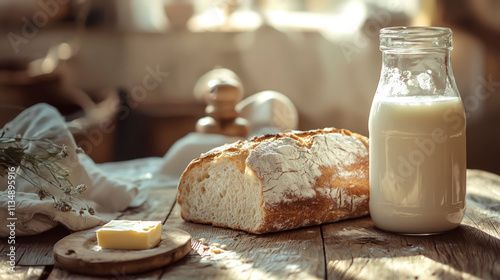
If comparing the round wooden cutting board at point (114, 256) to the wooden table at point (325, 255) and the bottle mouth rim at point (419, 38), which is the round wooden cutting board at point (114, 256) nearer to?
the wooden table at point (325, 255)

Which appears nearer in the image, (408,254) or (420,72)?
(408,254)

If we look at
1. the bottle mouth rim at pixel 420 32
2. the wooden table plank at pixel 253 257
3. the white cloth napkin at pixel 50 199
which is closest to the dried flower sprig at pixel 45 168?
the white cloth napkin at pixel 50 199

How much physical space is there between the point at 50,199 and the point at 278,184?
0.56 meters

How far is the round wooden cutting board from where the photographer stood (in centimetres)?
118

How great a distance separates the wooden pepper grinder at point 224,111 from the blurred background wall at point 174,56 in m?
2.04

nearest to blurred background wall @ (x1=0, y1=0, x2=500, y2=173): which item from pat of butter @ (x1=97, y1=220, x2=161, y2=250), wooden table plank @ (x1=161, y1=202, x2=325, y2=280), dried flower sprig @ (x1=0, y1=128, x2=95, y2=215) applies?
dried flower sprig @ (x1=0, y1=128, x2=95, y2=215)

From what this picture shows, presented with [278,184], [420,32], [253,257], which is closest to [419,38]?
[420,32]

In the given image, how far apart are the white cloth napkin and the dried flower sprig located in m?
0.02

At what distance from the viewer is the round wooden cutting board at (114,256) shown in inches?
46.4

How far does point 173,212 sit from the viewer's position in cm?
177

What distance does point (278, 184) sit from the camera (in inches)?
59.3

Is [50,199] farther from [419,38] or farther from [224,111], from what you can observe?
[419,38]

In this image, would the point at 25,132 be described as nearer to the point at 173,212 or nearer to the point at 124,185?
the point at 124,185

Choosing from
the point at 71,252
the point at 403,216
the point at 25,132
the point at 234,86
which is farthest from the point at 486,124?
the point at 71,252
